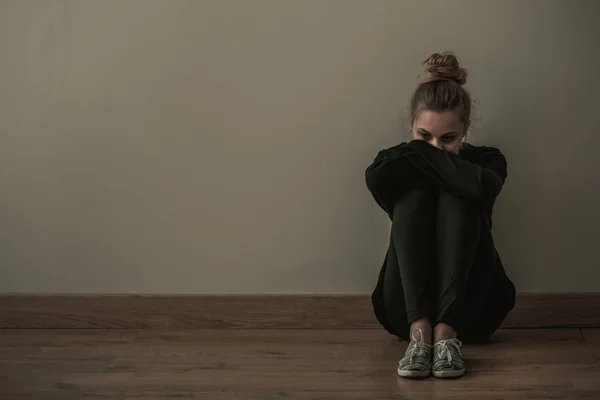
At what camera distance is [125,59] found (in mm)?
2527

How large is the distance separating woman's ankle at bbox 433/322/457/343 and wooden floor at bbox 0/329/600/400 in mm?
84

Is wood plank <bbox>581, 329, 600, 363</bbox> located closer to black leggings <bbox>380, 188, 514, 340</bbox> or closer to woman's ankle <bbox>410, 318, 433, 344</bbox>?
black leggings <bbox>380, 188, 514, 340</bbox>

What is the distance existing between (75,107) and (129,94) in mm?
151

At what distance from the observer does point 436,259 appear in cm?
223

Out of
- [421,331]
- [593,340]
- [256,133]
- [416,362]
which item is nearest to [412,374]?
[416,362]

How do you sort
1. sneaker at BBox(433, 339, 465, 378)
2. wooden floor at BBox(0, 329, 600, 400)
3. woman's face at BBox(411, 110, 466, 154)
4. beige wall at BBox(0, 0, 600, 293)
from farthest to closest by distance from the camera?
1. beige wall at BBox(0, 0, 600, 293)
2. woman's face at BBox(411, 110, 466, 154)
3. sneaker at BBox(433, 339, 465, 378)
4. wooden floor at BBox(0, 329, 600, 400)

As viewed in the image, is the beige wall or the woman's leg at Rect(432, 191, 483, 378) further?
the beige wall

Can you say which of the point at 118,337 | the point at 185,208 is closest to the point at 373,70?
the point at 185,208

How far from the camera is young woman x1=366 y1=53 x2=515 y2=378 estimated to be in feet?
7.13

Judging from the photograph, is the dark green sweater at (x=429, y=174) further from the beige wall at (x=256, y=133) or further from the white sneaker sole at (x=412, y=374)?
the white sneaker sole at (x=412, y=374)

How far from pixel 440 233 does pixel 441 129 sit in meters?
0.26

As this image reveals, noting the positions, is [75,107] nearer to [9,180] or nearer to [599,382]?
[9,180]

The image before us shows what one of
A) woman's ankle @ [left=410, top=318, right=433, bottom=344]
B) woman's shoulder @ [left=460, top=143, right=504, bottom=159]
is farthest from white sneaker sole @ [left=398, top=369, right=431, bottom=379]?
woman's shoulder @ [left=460, top=143, right=504, bottom=159]

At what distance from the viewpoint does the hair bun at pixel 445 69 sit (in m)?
2.34
